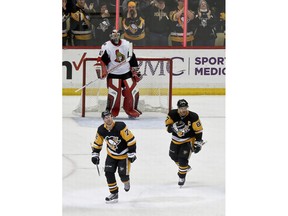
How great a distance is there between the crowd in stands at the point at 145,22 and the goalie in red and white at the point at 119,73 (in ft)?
3.90

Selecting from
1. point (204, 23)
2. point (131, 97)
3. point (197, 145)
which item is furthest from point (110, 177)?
point (204, 23)

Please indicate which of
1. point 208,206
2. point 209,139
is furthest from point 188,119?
point 209,139

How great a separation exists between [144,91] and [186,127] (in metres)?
2.64

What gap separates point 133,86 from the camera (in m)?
8.25

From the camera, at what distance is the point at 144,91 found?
8.52 meters

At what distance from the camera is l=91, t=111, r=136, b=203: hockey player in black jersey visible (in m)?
5.57

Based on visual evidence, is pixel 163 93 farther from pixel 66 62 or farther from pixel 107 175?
pixel 107 175

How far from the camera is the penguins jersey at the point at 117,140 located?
558cm

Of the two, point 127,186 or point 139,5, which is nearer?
point 127,186

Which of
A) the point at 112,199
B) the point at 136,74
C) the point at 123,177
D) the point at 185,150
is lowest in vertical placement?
the point at 112,199

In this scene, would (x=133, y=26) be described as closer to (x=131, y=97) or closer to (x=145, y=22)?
(x=145, y=22)

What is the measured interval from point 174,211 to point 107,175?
0.50m

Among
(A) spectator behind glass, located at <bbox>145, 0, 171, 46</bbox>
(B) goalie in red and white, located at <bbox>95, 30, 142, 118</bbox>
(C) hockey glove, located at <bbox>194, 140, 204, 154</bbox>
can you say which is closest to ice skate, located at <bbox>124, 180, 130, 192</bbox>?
(C) hockey glove, located at <bbox>194, 140, 204, 154</bbox>

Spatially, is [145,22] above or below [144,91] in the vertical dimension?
above
